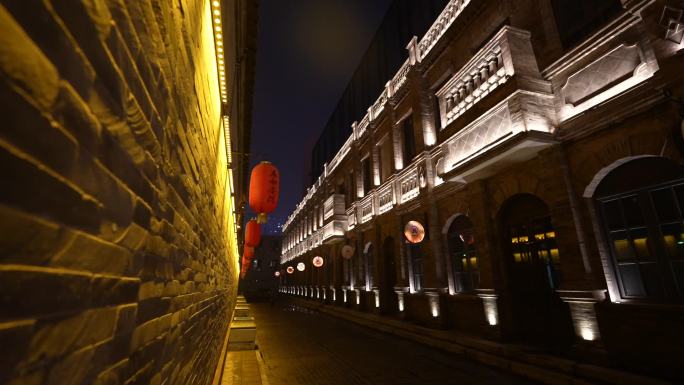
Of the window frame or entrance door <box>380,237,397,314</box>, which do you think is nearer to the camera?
the window frame

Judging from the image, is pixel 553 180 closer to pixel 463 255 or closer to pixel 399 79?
pixel 463 255

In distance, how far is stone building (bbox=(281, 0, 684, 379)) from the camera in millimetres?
5801

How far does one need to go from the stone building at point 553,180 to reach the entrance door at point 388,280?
2069mm

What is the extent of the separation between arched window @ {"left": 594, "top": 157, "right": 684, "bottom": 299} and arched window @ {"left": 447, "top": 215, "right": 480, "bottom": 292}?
3.74m

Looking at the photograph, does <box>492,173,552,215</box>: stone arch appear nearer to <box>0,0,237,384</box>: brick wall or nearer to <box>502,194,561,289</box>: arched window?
<box>502,194,561,289</box>: arched window

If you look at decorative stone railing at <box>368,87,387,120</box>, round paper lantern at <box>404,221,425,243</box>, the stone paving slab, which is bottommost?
the stone paving slab

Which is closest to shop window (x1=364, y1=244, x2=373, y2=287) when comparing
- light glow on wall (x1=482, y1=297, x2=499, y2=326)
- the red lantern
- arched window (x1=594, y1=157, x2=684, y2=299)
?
light glow on wall (x1=482, y1=297, x2=499, y2=326)

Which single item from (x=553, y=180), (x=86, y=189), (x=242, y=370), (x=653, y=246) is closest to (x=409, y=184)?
(x=553, y=180)

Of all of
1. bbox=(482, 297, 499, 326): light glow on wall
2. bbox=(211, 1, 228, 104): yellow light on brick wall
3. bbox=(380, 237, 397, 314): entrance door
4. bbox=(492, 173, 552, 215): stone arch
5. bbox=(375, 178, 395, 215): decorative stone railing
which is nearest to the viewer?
bbox=(211, 1, 228, 104): yellow light on brick wall

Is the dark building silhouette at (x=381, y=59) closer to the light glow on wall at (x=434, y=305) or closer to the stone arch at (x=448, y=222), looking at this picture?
the stone arch at (x=448, y=222)

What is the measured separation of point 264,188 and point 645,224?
23.9 feet

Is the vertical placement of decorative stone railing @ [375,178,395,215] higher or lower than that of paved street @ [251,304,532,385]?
higher

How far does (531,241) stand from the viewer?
852 cm

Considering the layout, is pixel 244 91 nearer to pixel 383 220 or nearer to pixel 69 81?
pixel 69 81
